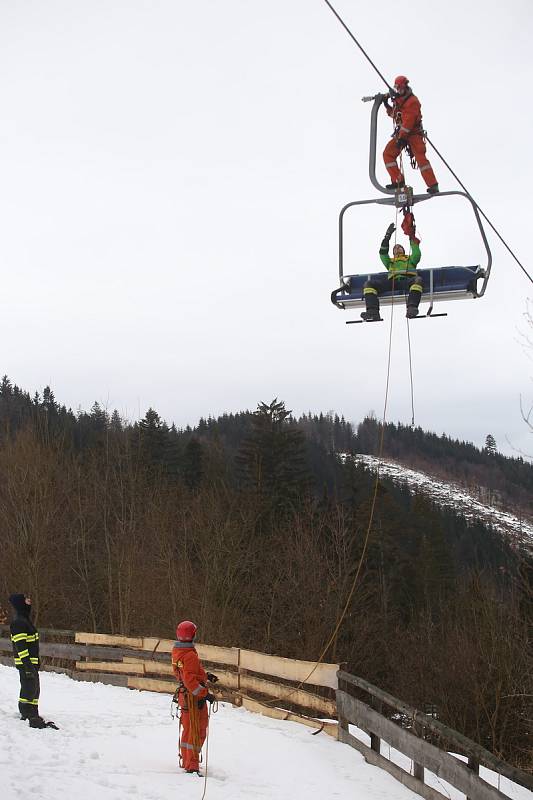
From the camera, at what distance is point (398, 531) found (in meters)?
50.2

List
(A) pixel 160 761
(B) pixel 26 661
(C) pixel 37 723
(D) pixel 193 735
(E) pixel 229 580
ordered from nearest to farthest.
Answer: (D) pixel 193 735 → (A) pixel 160 761 → (C) pixel 37 723 → (B) pixel 26 661 → (E) pixel 229 580

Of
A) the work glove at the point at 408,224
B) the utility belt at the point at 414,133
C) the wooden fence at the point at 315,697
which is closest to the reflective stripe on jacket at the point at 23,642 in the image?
the wooden fence at the point at 315,697

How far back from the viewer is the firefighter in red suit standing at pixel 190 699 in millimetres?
6902

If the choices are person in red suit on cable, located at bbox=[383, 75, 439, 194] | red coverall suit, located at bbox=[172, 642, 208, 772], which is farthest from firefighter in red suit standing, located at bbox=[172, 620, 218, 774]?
person in red suit on cable, located at bbox=[383, 75, 439, 194]

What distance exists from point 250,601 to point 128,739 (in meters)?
18.9

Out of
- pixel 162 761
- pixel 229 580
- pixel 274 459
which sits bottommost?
pixel 229 580

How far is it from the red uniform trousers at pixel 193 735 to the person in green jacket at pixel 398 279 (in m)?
4.71

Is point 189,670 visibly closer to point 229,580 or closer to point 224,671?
point 224,671

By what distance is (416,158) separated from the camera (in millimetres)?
7547

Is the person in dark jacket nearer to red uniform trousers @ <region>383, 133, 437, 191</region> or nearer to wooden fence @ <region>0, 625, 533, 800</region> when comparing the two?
wooden fence @ <region>0, 625, 533, 800</region>

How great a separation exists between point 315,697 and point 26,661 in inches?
139

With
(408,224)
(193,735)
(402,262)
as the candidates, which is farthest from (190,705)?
(408,224)

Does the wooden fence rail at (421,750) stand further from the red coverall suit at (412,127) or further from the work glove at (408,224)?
the red coverall suit at (412,127)

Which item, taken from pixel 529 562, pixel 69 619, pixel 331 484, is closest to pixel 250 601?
pixel 69 619
